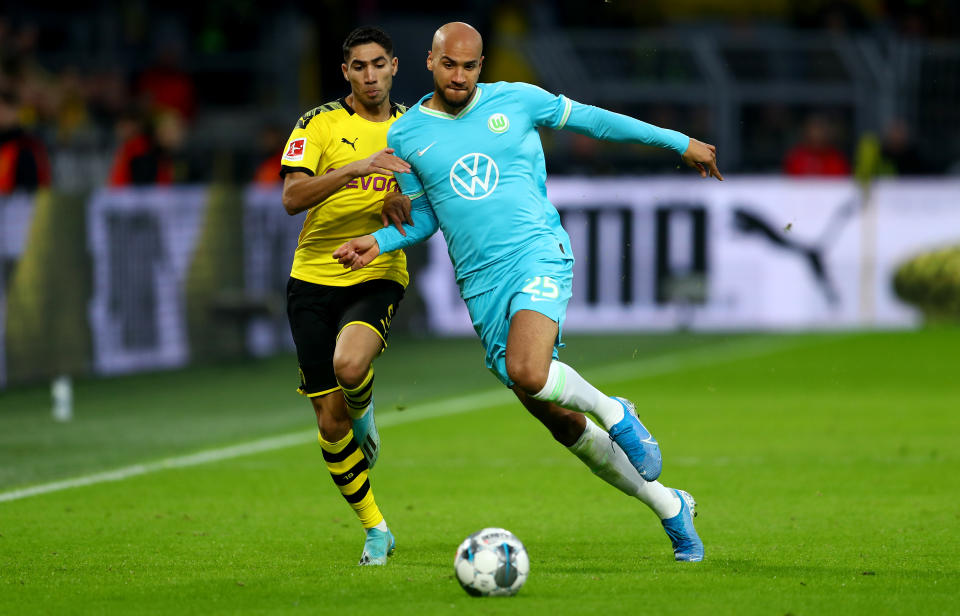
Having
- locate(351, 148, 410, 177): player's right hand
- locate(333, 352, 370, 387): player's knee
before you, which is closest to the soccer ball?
locate(333, 352, 370, 387): player's knee

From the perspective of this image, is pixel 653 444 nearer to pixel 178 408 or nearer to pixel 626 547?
pixel 626 547

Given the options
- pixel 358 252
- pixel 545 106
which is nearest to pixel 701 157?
pixel 545 106

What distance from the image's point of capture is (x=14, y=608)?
5887mm

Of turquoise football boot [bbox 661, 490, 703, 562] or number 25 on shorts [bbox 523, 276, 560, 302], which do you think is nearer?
number 25 on shorts [bbox 523, 276, 560, 302]

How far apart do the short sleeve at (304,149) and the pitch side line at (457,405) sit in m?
2.81

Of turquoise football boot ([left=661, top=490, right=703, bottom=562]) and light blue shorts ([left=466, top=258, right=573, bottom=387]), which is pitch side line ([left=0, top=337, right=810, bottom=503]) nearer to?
light blue shorts ([left=466, top=258, right=573, bottom=387])

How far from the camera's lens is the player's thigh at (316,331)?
7148mm

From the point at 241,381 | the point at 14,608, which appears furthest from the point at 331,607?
the point at 241,381

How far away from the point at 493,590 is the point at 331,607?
0.56 metres

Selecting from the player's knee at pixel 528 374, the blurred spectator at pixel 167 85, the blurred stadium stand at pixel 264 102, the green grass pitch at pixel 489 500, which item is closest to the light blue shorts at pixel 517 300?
the player's knee at pixel 528 374

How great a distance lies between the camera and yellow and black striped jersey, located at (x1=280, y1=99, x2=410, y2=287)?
7137mm

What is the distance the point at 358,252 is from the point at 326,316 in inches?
26.5

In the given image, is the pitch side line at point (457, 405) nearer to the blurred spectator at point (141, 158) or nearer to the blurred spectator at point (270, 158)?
the blurred spectator at point (141, 158)

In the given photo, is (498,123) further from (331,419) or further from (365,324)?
(331,419)
